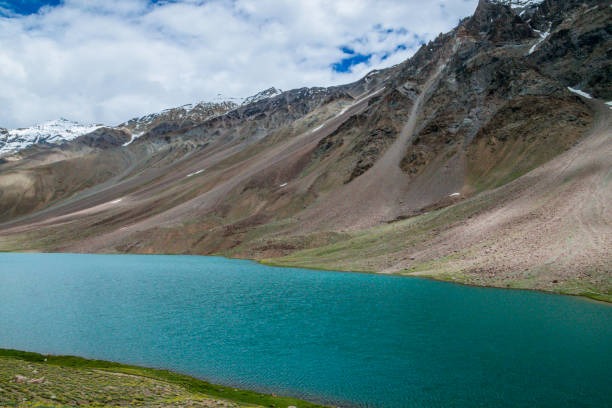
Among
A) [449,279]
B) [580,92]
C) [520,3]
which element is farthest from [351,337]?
[520,3]

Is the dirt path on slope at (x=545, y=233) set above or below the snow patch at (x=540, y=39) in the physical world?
below

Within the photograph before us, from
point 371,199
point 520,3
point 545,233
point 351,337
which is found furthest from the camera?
point 520,3

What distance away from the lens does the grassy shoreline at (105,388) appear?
61.6 feet

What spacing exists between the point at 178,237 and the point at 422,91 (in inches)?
3616

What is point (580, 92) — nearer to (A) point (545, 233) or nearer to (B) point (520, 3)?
(A) point (545, 233)

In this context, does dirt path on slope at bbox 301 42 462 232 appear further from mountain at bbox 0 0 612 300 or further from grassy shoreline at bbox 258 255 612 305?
grassy shoreline at bbox 258 255 612 305

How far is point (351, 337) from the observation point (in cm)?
3216

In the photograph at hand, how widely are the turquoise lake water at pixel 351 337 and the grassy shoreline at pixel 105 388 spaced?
1.74 metres

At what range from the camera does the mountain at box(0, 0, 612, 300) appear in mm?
58719

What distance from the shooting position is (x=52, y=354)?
97.4ft

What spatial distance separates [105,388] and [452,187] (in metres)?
91.0

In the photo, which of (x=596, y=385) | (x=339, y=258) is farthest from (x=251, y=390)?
(x=339, y=258)

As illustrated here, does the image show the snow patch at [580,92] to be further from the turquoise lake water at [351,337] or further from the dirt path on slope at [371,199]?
the turquoise lake water at [351,337]

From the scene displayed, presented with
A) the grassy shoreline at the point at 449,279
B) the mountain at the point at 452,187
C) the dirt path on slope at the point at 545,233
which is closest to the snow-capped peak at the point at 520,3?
the mountain at the point at 452,187
